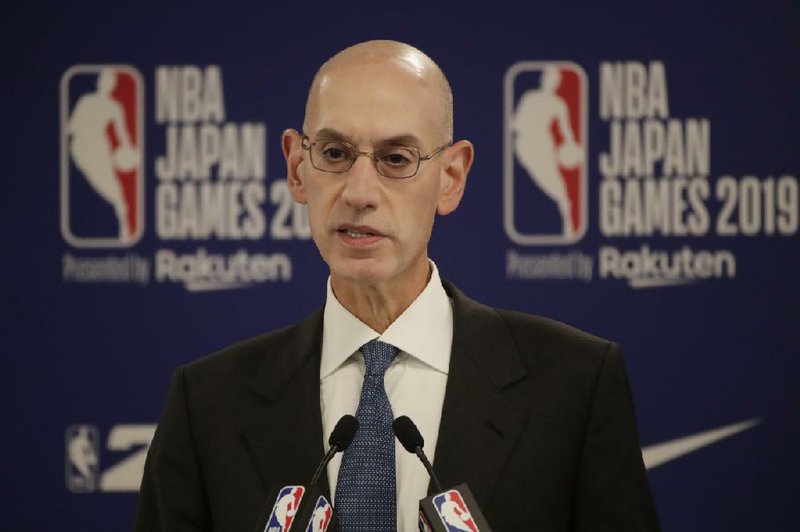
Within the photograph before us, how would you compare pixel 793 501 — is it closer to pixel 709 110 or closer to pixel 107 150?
pixel 709 110

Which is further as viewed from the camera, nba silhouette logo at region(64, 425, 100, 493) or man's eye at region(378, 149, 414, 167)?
nba silhouette logo at region(64, 425, 100, 493)

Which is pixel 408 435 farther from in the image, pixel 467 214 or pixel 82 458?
pixel 82 458

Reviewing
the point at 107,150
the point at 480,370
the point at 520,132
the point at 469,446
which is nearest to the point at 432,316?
the point at 480,370

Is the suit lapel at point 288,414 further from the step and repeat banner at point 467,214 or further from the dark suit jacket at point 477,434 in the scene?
the step and repeat banner at point 467,214

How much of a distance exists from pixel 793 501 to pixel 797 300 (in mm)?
576

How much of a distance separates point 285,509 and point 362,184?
453mm

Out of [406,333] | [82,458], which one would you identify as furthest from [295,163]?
[82,458]

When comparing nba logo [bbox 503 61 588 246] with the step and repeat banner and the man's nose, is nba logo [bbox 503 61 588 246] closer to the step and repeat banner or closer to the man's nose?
the step and repeat banner

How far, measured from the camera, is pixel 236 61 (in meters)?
3.25

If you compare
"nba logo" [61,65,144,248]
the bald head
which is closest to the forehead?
the bald head

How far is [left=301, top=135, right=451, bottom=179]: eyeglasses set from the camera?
1.44 m

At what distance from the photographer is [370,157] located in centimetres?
143

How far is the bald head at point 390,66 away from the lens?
4.83 ft

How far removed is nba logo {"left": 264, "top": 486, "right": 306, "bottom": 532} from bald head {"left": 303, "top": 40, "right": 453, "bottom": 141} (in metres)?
0.55
